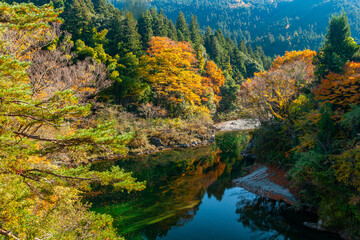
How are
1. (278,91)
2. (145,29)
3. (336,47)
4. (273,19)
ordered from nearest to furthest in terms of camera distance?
(336,47)
(278,91)
(145,29)
(273,19)

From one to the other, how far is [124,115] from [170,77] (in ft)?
23.8

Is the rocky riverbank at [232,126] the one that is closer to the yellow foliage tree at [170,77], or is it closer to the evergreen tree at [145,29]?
the yellow foliage tree at [170,77]

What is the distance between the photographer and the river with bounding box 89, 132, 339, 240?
355 inches

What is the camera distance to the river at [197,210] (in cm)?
903

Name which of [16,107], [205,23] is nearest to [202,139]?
[16,107]

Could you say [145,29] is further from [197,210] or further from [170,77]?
[197,210]

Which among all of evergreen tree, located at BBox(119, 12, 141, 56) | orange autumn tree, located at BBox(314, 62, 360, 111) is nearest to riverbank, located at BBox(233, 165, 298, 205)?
orange autumn tree, located at BBox(314, 62, 360, 111)

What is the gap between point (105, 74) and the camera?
2231cm

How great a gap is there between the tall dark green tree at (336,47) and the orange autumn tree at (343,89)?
308cm

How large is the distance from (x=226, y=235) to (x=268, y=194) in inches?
168

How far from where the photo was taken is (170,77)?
2595cm

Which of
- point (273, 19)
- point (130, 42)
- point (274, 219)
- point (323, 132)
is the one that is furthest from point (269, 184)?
point (273, 19)

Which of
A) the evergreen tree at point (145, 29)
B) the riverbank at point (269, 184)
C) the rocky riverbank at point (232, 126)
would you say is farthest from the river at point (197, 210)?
the evergreen tree at point (145, 29)

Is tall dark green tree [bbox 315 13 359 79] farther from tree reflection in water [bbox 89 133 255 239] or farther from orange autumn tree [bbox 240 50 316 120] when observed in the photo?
tree reflection in water [bbox 89 133 255 239]
